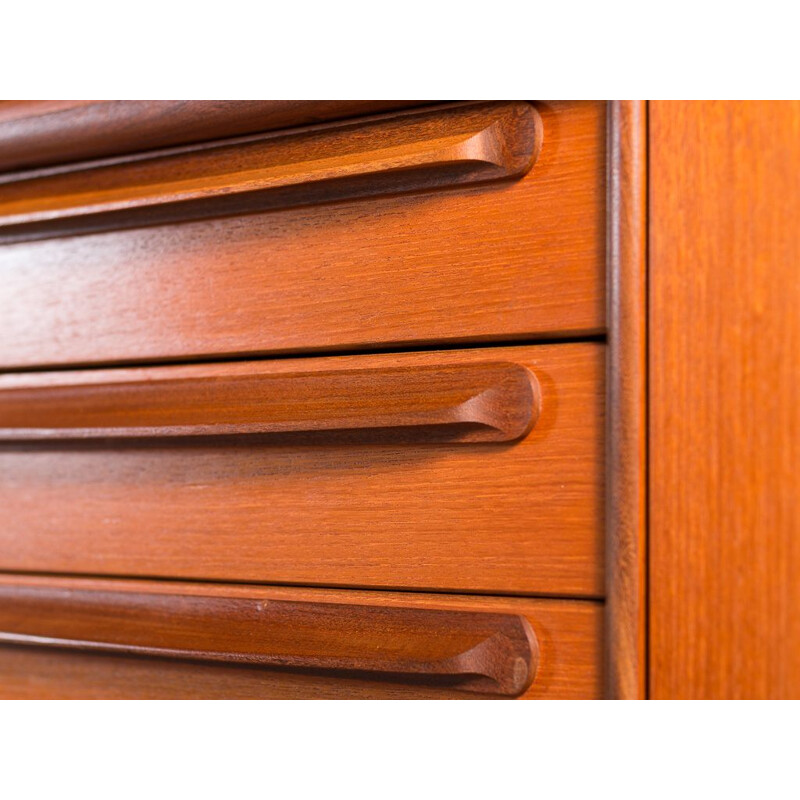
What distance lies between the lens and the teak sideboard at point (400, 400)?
388 mm

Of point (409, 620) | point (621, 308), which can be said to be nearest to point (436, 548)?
point (409, 620)

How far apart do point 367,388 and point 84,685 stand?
0.79 feet

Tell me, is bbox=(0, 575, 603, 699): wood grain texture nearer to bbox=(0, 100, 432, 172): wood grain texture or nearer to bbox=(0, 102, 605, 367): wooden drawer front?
bbox=(0, 102, 605, 367): wooden drawer front

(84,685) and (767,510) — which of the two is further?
(84,685)

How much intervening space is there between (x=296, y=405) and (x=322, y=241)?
0.09m

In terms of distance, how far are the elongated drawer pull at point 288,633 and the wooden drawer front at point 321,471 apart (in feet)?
0.05

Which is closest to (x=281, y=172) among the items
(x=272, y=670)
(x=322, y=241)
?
(x=322, y=241)

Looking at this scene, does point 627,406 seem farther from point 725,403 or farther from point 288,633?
point 288,633

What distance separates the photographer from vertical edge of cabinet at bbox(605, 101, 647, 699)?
394mm

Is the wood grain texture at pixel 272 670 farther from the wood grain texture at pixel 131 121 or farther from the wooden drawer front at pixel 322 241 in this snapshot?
the wood grain texture at pixel 131 121

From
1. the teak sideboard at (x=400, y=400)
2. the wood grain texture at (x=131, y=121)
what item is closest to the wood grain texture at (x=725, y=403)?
the teak sideboard at (x=400, y=400)

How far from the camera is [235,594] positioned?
1.55ft

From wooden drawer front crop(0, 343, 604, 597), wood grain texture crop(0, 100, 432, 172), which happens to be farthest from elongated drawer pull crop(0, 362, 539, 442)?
wood grain texture crop(0, 100, 432, 172)
